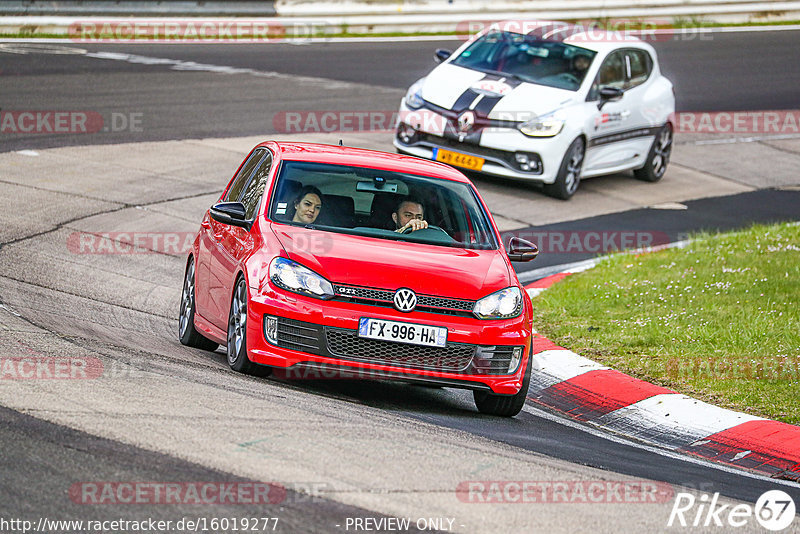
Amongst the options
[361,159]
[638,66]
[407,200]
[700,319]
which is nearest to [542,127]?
[638,66]

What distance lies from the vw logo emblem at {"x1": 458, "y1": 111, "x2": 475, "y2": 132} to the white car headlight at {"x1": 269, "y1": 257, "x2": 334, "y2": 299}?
847 centimetres

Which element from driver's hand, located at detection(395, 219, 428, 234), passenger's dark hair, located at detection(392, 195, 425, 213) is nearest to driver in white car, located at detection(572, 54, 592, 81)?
passenger's dark hair, located at detection(392, 195, 425, 213)

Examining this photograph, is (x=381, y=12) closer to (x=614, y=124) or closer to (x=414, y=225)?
(x=614, y=124)

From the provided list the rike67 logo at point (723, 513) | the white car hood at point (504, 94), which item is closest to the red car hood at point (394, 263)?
the rike67 logo at point (723, 513)

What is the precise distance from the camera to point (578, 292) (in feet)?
38.1

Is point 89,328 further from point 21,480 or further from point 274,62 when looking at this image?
point 274,62

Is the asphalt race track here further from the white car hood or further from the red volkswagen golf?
the white car hood

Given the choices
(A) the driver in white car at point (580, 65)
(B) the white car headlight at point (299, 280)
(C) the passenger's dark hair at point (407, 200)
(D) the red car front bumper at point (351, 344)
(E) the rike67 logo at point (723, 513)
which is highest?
(A) the driver in white car at point (580, 65)

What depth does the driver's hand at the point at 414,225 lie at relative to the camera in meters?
8.46

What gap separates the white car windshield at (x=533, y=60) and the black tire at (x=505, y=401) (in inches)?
357

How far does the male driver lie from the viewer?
849cm

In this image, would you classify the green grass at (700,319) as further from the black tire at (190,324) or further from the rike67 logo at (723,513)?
the black tire at (190,324)

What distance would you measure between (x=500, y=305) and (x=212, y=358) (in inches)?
82.5

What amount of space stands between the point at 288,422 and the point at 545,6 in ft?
84.3
